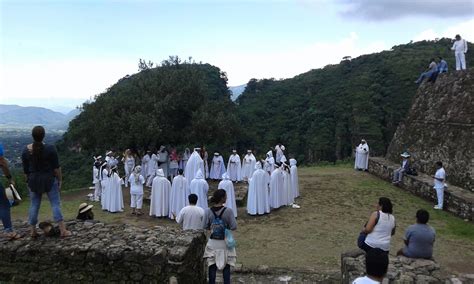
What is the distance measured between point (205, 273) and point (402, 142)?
1405 centimetres

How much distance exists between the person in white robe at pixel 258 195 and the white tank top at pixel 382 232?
6.17 meters

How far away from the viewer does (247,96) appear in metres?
52.1

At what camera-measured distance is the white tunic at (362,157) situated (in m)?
18.6

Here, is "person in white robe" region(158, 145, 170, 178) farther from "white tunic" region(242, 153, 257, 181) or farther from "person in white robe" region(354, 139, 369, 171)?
"person in white robe" region(354, 139, 369, 171)

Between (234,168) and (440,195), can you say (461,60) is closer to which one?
(440,195)

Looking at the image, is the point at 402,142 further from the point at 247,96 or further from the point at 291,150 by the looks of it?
the point at 247,96

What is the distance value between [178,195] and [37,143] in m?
6.50

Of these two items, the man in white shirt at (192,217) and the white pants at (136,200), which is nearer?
the man in white shirt at (192,217)

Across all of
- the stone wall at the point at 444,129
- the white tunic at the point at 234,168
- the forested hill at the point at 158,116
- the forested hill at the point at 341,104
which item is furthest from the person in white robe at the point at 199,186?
the forested hill at the point at 341,104

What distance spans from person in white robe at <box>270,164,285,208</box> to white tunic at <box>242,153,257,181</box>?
15.3 feet

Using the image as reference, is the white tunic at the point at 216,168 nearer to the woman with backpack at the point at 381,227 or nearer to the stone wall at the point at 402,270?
the stone wall at the point at 402,270

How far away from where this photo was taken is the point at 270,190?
481 inches

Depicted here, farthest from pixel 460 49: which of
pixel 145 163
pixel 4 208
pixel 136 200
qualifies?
pixel 4 208

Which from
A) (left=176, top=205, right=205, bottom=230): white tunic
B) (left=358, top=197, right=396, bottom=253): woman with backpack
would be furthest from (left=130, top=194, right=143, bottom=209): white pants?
(left=358, top=197, right=396, bottom=253): woman with backpack
